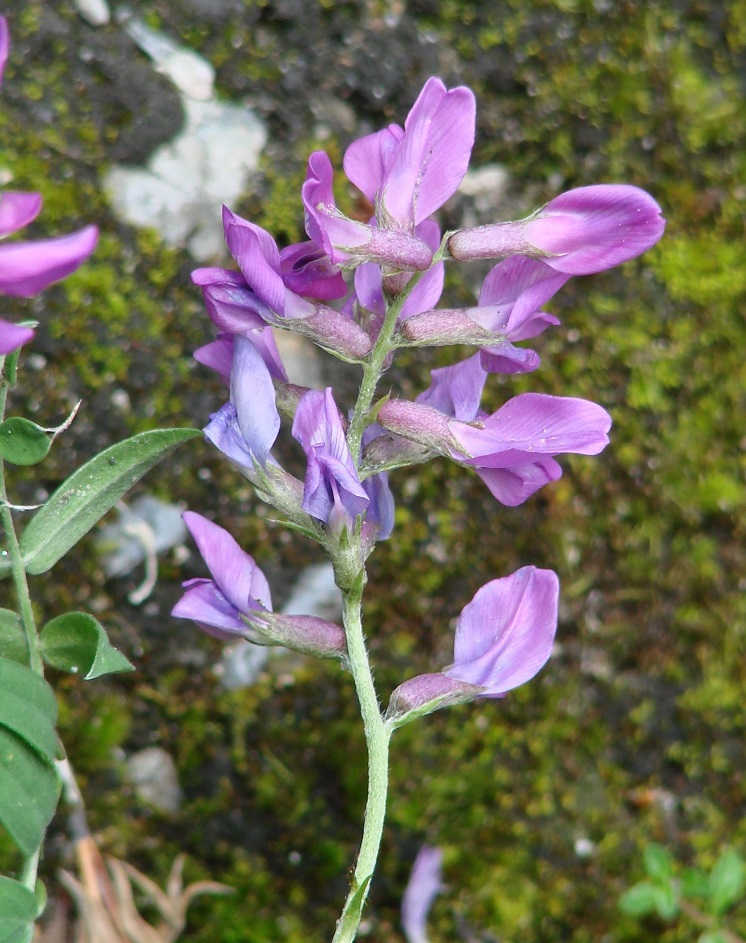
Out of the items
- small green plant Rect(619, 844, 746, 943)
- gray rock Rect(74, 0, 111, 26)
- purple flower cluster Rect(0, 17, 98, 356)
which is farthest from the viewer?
small green plant Rect(619, 844, 746, 943)

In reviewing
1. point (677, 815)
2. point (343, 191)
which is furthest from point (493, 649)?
point (677, 815)

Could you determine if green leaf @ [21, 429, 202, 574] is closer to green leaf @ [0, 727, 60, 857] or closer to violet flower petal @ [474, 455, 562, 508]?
green leaf @ [0, 727, 60, 857]

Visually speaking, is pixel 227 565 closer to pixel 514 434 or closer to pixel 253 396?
pixel 253 396

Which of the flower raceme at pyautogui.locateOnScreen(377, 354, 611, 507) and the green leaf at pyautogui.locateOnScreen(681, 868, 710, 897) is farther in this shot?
the green leaf at pyautogui.locateOnScreen(681, 868, 710, 897)

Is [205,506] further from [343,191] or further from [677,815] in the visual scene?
[677,815]

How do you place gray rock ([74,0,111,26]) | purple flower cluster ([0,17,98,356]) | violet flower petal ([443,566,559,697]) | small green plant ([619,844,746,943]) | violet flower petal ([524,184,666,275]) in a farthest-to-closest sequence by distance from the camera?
small green plant ([619,844,746,943]), gray rock ([74,0,111,26]), violet flower petal ([443,566,559,697]), violet flower petal ([524,184,666,275]), purple flower cluster ([0,17,98,356])

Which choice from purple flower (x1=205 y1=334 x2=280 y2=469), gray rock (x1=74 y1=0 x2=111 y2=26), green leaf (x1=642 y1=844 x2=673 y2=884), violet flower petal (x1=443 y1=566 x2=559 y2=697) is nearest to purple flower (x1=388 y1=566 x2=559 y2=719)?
violet flower petal (x1=443 y1=566 x2=559 y2=697)

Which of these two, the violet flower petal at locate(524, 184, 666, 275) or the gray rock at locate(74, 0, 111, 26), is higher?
the violet flower petal at locate(524, 184, 666, 275)
